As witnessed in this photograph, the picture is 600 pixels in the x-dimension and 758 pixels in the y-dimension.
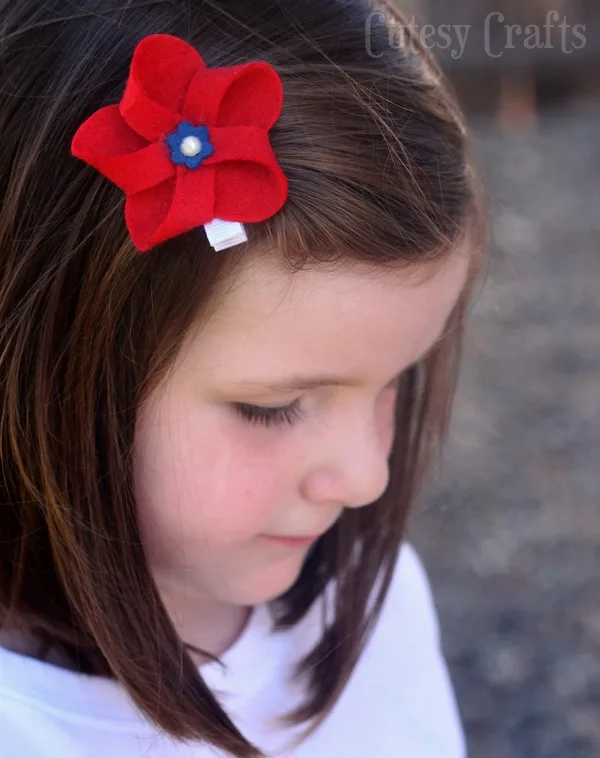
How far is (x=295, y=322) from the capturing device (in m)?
0.77

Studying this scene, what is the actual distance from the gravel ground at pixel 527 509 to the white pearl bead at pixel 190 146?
1.80 ft

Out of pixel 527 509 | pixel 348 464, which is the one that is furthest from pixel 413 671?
pixel 527 509

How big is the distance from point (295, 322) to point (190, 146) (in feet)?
0.52

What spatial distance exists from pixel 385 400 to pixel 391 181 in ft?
0.84

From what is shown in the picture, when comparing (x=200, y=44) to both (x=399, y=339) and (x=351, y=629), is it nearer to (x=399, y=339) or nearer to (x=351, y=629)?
(x=399, y=339)

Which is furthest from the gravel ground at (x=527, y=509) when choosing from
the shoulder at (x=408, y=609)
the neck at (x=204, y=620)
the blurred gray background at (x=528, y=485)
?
the neck at (x=204, y=620)

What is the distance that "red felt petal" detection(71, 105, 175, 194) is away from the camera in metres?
0.71

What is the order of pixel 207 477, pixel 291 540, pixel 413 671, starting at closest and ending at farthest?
pixel 207 477, pixel 291 540, pixel 413 671

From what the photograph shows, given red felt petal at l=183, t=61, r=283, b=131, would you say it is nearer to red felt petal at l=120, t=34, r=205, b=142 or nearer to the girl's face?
red felt petal at l=120, t=34, r=205, b=142

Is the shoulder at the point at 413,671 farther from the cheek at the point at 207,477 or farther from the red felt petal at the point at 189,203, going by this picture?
the red felt petal at the point at 189,203

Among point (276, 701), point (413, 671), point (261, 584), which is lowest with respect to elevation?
point (413, 671)

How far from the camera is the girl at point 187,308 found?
733mm

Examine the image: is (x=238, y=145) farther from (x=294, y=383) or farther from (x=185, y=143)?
(x=294, y=383)

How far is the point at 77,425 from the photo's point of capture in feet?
2.72
